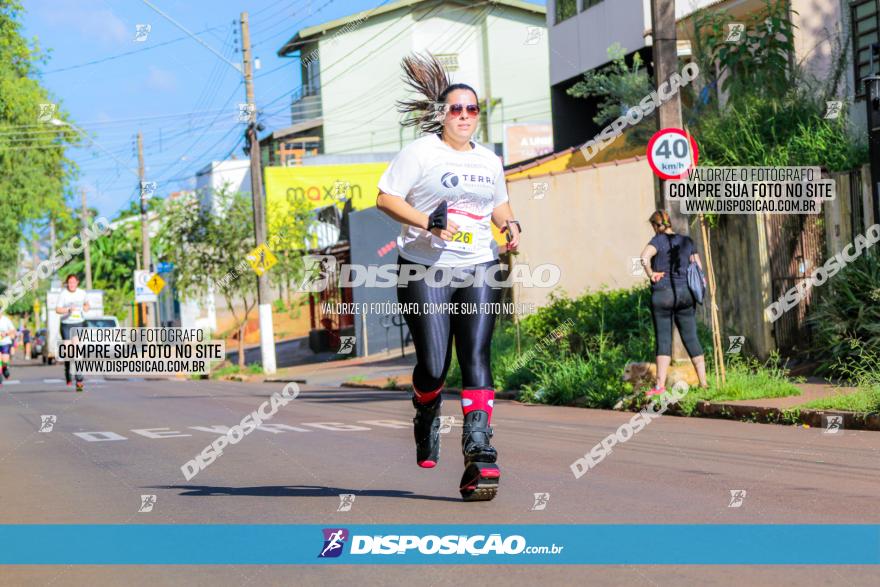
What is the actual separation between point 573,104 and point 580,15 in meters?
2.67

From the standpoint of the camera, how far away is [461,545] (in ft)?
17.6

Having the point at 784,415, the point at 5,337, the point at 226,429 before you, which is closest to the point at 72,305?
the point at 5,337

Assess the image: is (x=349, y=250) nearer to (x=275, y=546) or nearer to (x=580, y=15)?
(x=580, y=15)

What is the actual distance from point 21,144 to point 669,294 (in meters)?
34.9

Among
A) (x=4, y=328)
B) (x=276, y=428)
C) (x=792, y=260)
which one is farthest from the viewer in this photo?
(x=4, y=328)

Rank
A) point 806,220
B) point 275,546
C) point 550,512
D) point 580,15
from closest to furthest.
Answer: point 275,546
point 550,512
point 806,220
point 580,15

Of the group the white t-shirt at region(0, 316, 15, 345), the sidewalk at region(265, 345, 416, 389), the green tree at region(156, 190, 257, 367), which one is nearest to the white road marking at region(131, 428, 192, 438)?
the sidewalk at region(265, 345, 416, 389)

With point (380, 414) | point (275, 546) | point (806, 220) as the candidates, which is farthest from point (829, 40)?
point (275, 546)

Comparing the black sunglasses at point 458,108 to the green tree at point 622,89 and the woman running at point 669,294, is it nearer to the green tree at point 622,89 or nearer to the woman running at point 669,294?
the woman running at point 669,294

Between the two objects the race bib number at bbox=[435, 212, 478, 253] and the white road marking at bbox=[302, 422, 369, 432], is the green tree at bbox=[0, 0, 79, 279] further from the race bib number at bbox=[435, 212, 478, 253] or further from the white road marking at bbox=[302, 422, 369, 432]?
the race bib number at bbox=[435, 212, 478, 253]

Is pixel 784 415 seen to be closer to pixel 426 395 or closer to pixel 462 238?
pixel 426 395

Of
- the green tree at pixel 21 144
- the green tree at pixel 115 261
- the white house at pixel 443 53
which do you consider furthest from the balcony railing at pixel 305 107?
the green tree at pixel 115 261

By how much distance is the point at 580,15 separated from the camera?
2916 cm

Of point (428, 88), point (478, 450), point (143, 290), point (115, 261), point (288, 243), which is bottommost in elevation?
point (478, 450)
